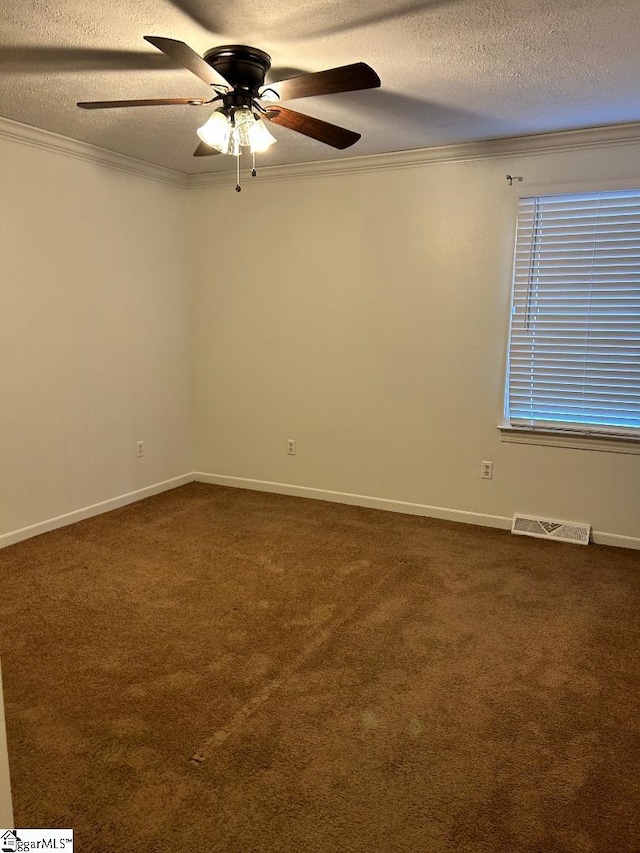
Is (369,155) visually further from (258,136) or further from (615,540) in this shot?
(615,540)

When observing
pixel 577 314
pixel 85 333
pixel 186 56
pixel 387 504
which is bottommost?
pixel 387 504

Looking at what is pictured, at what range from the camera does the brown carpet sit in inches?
69.6

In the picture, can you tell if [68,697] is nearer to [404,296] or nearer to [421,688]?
[421,688]

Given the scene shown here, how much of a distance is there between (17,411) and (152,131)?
1.87 m

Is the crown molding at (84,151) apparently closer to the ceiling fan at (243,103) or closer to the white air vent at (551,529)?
the ceiling fan at (243,103)

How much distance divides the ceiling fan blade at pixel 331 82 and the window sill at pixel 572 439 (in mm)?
2441

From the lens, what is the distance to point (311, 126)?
2646 mm

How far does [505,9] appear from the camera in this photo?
7.02 ft

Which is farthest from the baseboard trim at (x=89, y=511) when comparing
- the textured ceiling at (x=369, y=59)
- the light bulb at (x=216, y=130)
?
the light bulb at (x=216, y=130)

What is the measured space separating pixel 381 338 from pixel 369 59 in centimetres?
201

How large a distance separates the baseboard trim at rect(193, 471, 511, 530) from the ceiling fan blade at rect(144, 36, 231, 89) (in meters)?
2.99

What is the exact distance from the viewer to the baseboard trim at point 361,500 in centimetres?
423

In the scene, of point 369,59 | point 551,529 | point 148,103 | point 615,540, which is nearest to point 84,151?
point 148,103

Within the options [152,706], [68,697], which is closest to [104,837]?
[152,706]
